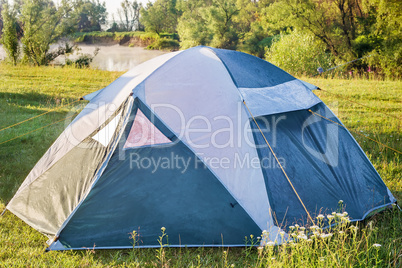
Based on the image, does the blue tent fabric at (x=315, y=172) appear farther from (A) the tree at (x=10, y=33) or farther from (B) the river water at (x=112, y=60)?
(A) the tree at (x=10, y=33)

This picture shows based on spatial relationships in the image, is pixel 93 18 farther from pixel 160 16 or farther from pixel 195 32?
pixel 195 32

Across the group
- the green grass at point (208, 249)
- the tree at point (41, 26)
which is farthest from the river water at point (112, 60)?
the green grass at point (208, 249)

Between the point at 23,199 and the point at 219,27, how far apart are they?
104ft

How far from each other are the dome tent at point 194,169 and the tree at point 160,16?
131 feet

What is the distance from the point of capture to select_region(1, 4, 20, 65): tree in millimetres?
14906

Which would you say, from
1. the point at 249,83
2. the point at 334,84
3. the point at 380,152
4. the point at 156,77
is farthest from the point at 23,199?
the point at 334,84

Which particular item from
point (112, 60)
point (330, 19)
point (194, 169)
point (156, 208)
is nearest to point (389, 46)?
point (330, 19)

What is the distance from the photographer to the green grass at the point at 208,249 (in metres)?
2.78

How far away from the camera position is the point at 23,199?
358cm

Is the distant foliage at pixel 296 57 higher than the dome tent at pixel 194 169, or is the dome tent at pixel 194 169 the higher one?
the distant foliage at pixel 296 57

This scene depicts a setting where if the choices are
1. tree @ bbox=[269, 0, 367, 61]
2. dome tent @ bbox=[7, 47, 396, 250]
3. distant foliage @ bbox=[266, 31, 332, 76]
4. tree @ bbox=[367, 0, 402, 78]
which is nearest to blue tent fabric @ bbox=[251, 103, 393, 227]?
dome tent @ bbox=[7, 47, 396, 250]

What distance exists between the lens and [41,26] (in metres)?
15.9

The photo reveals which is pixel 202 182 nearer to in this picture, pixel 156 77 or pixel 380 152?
pixel 156 77

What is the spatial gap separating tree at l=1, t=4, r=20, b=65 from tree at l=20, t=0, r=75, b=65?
33cm
